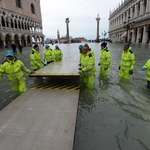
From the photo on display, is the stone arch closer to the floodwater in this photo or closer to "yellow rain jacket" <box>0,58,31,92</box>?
the floodwater

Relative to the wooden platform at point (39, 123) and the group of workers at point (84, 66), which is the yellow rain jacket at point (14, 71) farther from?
the wooden platform at point (39, 123)

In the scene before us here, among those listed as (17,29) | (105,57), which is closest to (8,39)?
(17,29)

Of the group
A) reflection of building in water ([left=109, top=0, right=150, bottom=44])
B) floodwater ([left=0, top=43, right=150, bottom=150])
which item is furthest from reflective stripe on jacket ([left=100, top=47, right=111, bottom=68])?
reflection of building in water ([left=109, top=0, right=150, bottom=44])

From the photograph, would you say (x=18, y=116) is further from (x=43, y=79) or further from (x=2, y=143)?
(x=43, y=79)

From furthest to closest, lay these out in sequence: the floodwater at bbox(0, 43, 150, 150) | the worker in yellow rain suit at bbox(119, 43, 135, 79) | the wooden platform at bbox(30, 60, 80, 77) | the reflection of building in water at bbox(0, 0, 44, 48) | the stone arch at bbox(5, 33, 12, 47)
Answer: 1. the stone arch at bbox(5, 33, 12, 47)
2. the reflection of building in water at bbox(0, 0, 44, 48)
3. the worker in yellow rain suit at bbox(119, 43, 135, 79)
4. the wooden platform at bbox(30, 60, 80, 77)
5. the floodwater at bbox(0, 43, 150, 150)

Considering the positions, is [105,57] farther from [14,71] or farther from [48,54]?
[48,54]

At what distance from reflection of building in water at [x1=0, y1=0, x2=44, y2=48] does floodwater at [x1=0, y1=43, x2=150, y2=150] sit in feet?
110

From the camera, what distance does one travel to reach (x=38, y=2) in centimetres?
5856

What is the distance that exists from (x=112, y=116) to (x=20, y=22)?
4660 centimetres

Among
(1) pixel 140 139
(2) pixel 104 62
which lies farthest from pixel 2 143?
(2) pixel 104 62

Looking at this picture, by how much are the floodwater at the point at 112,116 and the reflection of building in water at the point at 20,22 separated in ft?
110

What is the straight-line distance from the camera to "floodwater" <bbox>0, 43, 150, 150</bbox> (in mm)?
3856

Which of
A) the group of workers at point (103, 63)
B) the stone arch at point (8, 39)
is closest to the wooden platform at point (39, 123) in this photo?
the group of workers at point (103, 63)

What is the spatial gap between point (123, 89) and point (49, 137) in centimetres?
528
